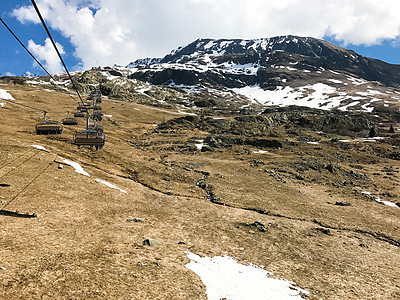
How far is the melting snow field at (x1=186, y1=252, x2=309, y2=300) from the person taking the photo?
551 inches

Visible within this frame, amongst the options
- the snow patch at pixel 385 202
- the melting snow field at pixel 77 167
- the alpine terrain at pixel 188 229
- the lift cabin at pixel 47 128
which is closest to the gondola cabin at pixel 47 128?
the lift cabin at pixel 47 128

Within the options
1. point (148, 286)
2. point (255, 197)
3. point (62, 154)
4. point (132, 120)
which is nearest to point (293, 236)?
point (255, 197)

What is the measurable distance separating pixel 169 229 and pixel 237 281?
8.80 m

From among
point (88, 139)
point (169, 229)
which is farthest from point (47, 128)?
point (169, 229)

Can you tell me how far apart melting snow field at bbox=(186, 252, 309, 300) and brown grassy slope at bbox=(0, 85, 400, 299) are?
0.87 metres

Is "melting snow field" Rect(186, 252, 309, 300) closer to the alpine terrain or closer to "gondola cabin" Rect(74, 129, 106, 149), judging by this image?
the alpine terrain

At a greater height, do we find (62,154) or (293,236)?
(62,154)

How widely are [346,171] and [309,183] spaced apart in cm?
1654

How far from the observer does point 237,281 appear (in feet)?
50.0

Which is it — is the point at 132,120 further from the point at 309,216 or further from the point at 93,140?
the point at 309,216

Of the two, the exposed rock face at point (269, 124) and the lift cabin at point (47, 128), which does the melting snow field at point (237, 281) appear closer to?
the lift cabin at point (47, 128)

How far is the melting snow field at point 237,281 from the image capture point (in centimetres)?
1398

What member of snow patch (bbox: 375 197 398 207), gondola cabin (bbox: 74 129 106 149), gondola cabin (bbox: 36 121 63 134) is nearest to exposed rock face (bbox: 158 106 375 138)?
snow patch (bbox: 375 197 398 207)

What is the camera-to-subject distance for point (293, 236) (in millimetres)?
24984
